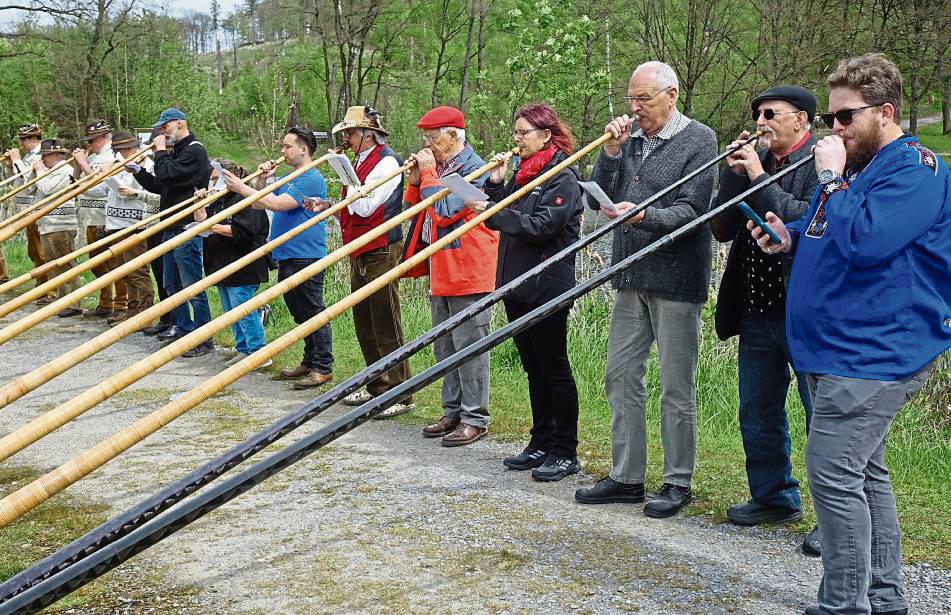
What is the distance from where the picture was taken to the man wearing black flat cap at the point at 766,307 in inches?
160

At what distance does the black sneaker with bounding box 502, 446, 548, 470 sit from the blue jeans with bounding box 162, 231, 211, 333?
14.0 ft

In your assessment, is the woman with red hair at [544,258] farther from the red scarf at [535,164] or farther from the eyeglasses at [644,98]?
the eyeglasses at [644,98]

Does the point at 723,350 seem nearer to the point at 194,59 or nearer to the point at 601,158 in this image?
the point at 601,158

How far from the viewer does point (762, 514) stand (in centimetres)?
445

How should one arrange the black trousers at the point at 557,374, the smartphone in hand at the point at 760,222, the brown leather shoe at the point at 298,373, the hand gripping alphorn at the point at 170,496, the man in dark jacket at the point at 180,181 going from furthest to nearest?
the man in dark jacket at the point at 180,181 → the brown leather shoe at the point at 298,373 → the black trousers at the point at 557,374 → the smartphone in hand at the point at 760,222 → the hand gripping alphorn at the point at 170,496

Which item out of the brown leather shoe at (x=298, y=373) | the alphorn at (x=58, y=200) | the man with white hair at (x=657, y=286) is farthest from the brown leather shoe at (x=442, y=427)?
the alphorn at (x=58, y=200)

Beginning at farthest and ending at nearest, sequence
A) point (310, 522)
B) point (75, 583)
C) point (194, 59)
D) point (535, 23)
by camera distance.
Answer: point (194, 59) → point (535, 23) → point (310, 522) → point (75, 583)

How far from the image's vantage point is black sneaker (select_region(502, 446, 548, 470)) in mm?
5398

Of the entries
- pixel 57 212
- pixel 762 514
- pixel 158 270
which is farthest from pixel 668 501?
pixel 57 212

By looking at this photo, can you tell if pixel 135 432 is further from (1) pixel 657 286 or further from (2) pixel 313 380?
(2) pixel 313 380

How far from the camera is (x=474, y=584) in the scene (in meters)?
3.77

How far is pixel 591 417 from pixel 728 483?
1.57 meters

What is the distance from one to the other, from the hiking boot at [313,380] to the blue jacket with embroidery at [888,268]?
16.5 feet

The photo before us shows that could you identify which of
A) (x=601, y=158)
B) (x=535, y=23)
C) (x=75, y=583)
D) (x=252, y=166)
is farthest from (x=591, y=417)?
(x=252, y=166)
